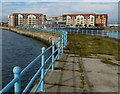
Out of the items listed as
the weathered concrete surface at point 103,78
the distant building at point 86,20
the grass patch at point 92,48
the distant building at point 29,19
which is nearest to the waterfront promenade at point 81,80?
the weathered concrete surface at point 103,78

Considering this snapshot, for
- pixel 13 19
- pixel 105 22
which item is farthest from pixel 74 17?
pixel 13 19

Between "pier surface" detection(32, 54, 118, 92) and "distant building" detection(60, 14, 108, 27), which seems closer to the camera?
"pier surface" detection(32, 54, 118, 92)

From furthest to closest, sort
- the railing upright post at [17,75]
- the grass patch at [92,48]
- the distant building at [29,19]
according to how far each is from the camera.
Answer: the distant building at [29,19] → the grass patch at [92,48] → the railing upright post at [17,75]

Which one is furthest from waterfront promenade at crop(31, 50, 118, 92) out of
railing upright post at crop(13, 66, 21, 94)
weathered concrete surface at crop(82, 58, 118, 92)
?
railing upright post at crop(13, 66, 21, 94)

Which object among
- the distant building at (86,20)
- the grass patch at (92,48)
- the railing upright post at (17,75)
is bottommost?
the grass patch at (92,48)

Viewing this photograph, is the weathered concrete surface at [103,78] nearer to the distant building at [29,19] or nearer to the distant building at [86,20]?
the distant building at [86,20]

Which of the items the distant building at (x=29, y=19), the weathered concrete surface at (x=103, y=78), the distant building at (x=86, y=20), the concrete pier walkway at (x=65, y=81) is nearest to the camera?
the concrete pier walkway at (x=65, y=81)

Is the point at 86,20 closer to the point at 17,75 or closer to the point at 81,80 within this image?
the point at 81,80

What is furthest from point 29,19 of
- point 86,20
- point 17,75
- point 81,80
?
point 17,75

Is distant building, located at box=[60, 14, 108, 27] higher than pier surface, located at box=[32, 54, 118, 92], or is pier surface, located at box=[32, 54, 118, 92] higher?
distant building, located at box=[60, 14, 108, 27]

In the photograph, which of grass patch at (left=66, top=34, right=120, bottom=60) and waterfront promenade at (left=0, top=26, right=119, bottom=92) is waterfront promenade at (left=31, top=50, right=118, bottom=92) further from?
grass patch at (left=66, top=34, right=120, bottom=60)

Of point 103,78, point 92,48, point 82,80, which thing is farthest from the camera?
point 92,48

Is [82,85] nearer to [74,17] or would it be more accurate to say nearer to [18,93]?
A: [18,93]

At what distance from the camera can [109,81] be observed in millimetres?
5094
